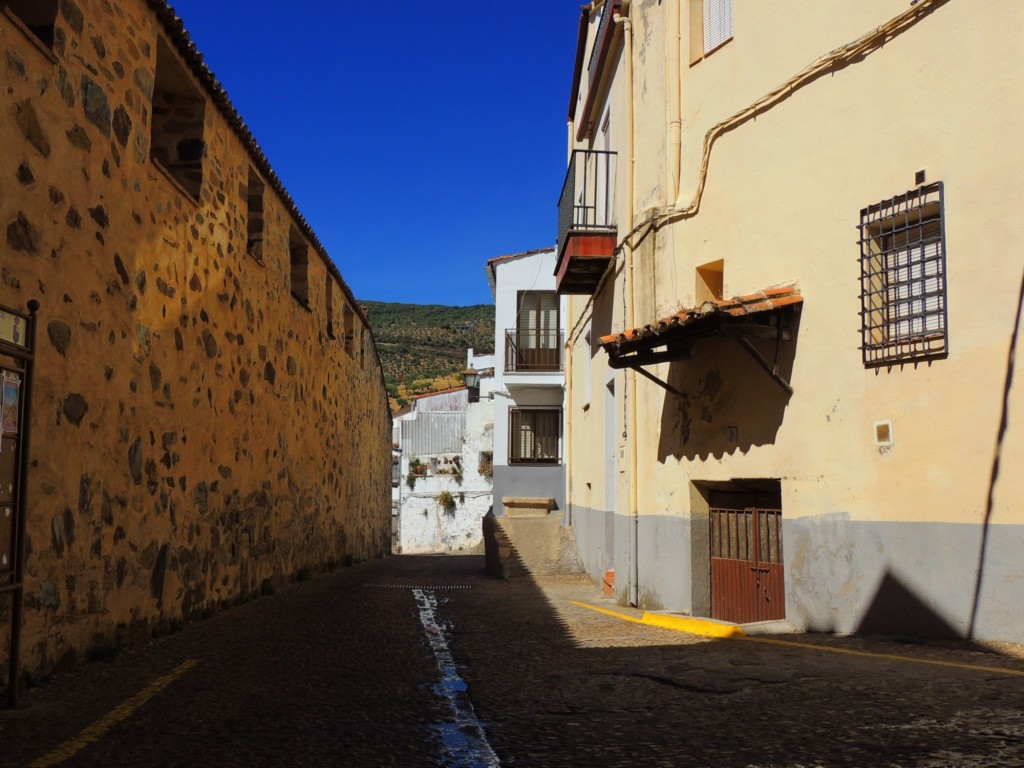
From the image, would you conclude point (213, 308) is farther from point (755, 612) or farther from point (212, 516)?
point (755, 612)

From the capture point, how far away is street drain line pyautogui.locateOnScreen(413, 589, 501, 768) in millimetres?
4133

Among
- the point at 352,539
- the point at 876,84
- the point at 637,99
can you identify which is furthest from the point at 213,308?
the point at 352,539

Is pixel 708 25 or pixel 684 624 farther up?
pixel 708 25

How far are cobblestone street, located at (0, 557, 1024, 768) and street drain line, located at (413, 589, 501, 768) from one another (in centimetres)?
2

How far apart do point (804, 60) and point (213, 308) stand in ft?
20.4

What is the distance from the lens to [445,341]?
7625cm

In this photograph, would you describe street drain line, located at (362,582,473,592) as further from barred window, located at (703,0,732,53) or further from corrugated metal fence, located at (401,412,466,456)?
corrugated metal fence, located at (401,412,466,456)

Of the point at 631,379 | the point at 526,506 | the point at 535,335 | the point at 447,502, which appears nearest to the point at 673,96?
the point at 631,379

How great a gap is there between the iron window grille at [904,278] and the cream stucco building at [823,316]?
0.9 inches

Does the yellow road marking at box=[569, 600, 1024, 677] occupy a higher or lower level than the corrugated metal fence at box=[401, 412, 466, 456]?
lower

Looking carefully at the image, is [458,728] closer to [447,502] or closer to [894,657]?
[894,657]

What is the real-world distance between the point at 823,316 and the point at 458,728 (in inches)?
215

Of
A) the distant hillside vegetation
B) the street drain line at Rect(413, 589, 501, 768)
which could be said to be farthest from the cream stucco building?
the distant hillside vegetation

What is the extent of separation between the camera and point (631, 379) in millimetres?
11773
